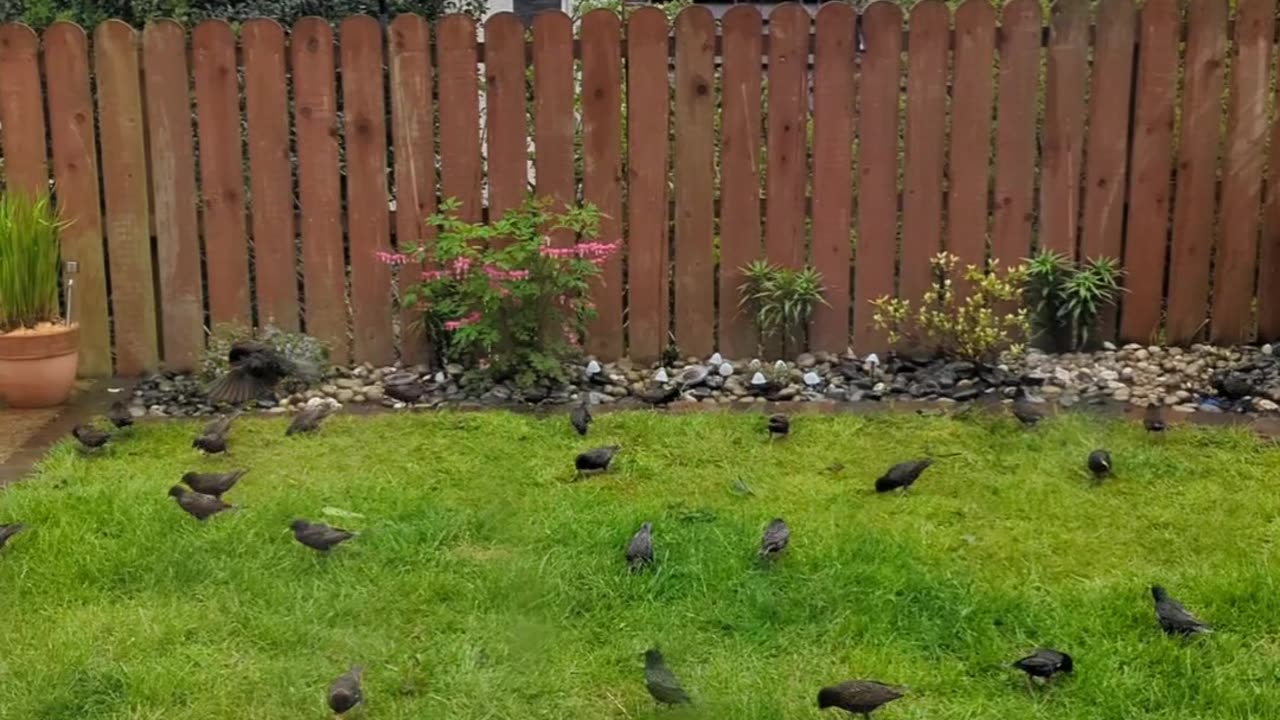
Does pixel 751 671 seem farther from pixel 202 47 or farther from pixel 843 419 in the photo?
pixel 202 47

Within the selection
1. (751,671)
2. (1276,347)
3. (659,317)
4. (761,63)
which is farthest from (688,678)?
(1276,347)

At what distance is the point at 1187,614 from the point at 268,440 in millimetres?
3554

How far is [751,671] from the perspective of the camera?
3.43 metres

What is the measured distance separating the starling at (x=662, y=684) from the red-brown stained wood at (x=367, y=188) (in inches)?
148

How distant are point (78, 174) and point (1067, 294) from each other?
Answer: 4990 mm

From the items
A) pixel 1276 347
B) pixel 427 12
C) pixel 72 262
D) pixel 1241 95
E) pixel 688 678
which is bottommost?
pixel 688 678

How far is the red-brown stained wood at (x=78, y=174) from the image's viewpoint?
648 cm

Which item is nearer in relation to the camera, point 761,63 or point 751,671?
point 751,671

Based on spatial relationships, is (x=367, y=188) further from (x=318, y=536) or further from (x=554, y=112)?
(x=318, y=536)

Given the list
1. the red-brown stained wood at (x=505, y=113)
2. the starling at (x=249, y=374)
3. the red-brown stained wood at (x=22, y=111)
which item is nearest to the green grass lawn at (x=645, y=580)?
the starling at (x=249, y=374)

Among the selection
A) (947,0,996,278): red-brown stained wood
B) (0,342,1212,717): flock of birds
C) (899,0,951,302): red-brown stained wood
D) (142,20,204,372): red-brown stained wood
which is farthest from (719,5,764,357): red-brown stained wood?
(142,20,204,372): red-brown stained wood

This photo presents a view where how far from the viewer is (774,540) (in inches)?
157

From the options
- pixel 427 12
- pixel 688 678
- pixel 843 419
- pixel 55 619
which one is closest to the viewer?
pixel 688 678

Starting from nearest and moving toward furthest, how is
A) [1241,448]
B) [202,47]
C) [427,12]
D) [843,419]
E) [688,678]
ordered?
[688,678] → [1241,448] → [843,419] → [202,47] → [427,12]
